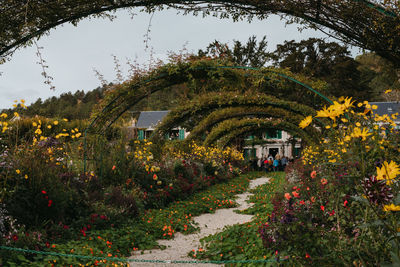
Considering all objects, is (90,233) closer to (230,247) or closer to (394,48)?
(230,247)

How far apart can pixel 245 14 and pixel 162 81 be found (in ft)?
13.0

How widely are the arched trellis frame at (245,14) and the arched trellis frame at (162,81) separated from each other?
284cm

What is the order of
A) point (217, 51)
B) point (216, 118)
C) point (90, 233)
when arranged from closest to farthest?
point (90, 233) → point (217, 51) → point (216, 118)

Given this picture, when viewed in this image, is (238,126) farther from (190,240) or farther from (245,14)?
(245,14)

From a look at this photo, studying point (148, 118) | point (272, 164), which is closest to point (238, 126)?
point (272, 164)

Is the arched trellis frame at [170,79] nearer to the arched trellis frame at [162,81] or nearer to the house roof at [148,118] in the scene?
the arched trellis frame at [162,81]

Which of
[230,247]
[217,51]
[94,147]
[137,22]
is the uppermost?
[217,51]

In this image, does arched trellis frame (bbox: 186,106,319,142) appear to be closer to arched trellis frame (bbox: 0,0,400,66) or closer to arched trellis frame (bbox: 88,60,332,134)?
arched trellis frame (bbox: 88,60,332,134)

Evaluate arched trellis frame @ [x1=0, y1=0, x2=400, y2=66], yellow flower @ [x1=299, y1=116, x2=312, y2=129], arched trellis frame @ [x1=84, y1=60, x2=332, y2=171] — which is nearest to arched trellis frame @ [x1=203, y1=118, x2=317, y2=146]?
arched trellis frame @ [x1=84, y1=60, x2=332, y2=171]

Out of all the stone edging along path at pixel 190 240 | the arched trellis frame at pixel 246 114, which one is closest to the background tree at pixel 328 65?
the arched trellis frame at pixel 246 114

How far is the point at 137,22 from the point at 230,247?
3.19m

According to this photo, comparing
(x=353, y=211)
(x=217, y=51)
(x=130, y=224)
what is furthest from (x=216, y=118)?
(x=353, y=211)

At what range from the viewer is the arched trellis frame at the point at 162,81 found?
737 centimetres

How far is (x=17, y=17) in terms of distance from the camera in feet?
13.8
